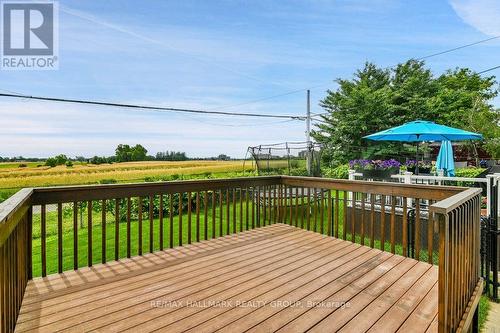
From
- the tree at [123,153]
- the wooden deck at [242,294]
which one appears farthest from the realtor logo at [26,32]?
the wooden deck at [242,294]

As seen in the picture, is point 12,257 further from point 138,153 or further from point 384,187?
point 138,153

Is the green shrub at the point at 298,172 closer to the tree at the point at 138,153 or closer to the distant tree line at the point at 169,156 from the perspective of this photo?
the distant tree line at the point at 169,156

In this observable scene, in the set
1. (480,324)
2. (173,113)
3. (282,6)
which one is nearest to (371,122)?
(282,6)

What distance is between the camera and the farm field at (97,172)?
26.1 feet

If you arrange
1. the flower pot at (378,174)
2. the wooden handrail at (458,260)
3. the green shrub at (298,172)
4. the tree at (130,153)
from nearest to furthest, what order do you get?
1. the wooden handrail at (458,260)
2. the flower pot at (378,174)
3. the green shrub at (298,172)
4. the tree at (130,153)

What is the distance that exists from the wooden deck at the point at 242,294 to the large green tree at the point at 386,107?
46.5ft

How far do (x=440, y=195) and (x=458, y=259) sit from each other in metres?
1.26

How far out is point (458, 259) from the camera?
1.77 metres

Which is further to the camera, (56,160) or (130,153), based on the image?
(130,153)

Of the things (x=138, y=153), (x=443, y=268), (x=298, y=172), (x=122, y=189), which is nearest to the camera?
(x=443, y=268)

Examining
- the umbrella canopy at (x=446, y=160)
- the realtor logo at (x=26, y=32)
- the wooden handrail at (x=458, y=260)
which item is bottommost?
the wooden handrail at (x=458, y=260)

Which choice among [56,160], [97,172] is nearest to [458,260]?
[97,172]

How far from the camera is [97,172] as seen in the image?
34.0 feet

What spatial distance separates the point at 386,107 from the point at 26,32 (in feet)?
53.2
